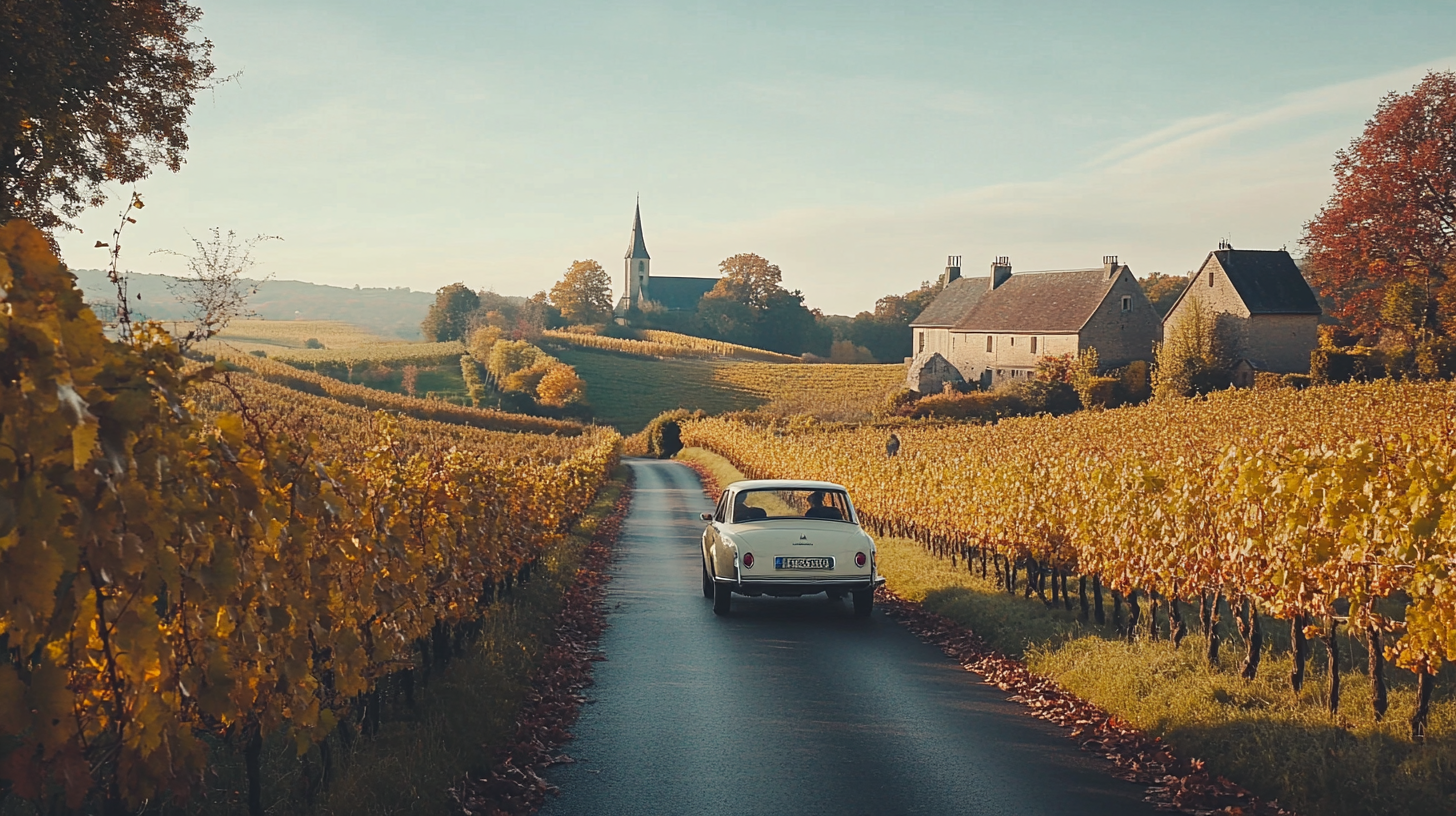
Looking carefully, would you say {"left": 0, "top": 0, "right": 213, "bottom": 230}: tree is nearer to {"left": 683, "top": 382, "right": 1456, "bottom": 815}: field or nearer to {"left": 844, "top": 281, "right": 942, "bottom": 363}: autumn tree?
{"left": 683, "top": 382, "right": 1456, "bottom": 815}: field

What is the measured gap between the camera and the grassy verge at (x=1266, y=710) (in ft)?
23.3

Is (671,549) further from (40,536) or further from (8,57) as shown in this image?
(40,536)

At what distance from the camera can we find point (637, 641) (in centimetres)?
Answer: 1323

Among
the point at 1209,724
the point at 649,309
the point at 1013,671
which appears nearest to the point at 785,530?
the point at 1013,671

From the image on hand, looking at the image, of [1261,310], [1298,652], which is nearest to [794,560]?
[1298,652]

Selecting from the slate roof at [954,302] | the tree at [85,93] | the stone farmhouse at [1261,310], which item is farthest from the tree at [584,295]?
the tree at [85,93]

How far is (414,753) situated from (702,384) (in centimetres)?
9906

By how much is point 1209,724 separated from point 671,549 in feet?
53.7

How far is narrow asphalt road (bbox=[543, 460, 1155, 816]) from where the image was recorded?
7359 mm

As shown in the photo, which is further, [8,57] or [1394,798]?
[8,57]

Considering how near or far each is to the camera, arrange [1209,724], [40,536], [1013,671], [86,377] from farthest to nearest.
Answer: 1. [1013,671]
2. [1209,724]
3. [86,377]
4. [40,536]

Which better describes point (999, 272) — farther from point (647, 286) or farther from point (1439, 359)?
point (647, 286)

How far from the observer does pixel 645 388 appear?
105 m

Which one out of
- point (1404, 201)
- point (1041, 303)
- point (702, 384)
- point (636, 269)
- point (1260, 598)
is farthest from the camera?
point (636, 269)
